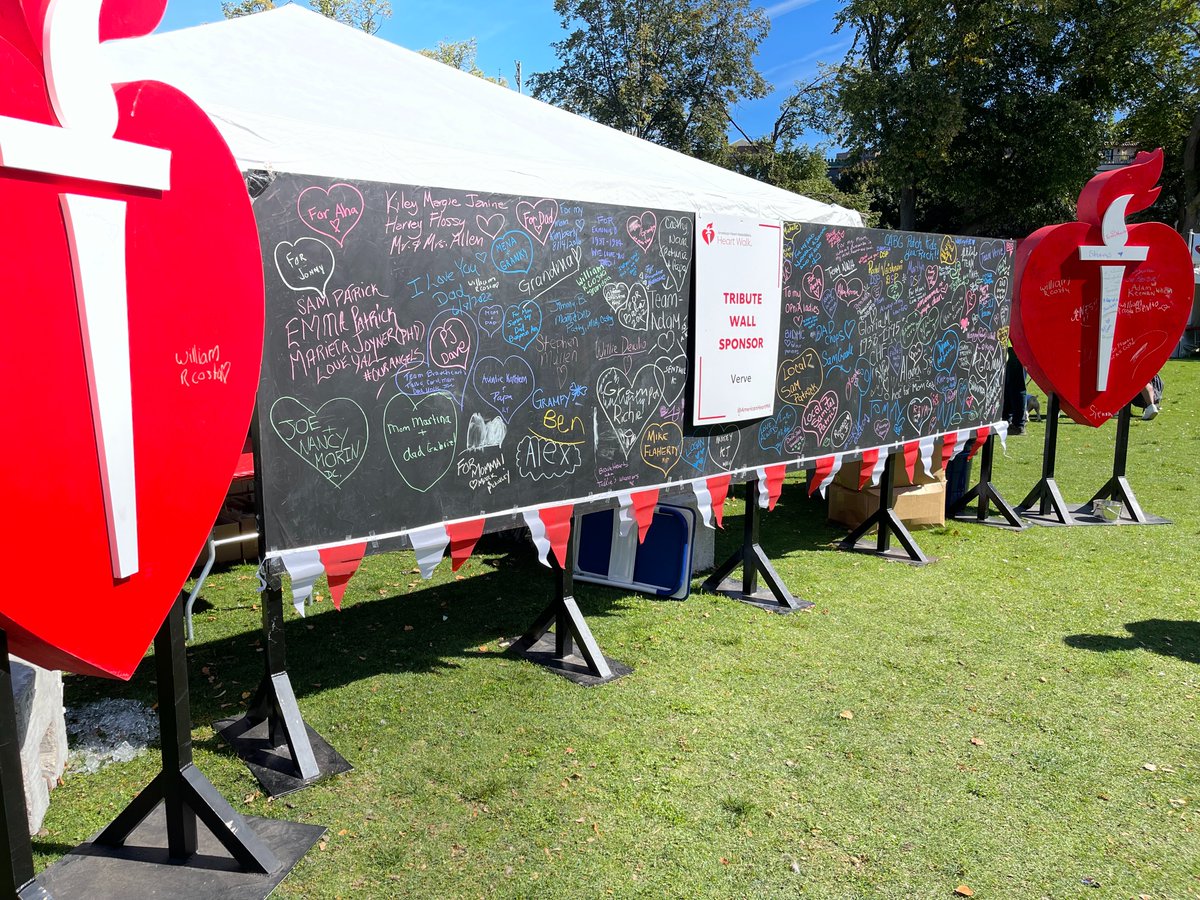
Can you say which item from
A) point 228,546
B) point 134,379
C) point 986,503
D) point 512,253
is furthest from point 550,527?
point 986,503

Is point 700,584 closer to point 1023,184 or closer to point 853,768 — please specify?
point 853,768

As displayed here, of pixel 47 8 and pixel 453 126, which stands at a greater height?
pixel 453 126

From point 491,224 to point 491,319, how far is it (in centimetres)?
45

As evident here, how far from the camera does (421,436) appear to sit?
4.10m

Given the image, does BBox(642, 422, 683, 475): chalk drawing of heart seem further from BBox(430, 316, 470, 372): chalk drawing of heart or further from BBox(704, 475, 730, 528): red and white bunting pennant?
BBox(430, 316, 470, 372): chalk drawing of heart

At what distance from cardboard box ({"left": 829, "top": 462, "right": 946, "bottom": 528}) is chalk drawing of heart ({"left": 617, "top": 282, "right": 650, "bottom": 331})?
3772 mm

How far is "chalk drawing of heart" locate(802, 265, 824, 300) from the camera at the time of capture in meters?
5.92

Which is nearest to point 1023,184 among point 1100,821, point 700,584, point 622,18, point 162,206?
point 622,18

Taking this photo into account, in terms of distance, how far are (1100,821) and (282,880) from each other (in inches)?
130

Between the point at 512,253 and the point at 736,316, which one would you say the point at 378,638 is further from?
the point at 736,316

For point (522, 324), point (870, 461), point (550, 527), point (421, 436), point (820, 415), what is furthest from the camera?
point (870, 461)

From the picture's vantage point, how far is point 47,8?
2293mm

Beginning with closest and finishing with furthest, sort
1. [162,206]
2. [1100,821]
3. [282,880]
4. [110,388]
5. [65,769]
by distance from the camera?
1. [110,388]
2. [162,206]
3. [282,880]
4. [1100,821]
5. [65,769]

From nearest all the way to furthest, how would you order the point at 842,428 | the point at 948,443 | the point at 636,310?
1. the point at 636,310
2. the point at 842,428
3. the point at 948,443
